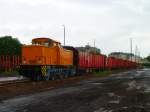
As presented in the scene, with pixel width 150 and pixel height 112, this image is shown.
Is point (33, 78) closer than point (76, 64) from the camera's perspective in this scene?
Yes

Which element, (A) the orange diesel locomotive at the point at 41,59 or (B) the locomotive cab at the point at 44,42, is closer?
(A) the orange diesel locomotive at the point at 41,59

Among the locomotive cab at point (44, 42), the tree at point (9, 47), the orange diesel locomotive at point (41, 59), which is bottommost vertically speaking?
the orange diesel locomotive at point (41, 59)

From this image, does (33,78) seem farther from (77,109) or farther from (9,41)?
(9,41)

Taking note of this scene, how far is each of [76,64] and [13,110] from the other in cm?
2461

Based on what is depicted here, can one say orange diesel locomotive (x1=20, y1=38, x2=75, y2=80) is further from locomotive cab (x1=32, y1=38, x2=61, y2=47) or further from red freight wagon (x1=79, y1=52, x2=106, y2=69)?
red freight wagon (x1=79, y1=52, x2=106, y2=69)

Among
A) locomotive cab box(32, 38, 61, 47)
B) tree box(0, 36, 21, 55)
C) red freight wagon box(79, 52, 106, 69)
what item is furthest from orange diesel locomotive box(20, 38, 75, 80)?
tree box(0, 36, 21, 55)

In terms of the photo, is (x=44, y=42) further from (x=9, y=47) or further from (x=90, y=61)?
(x=9, y=47)

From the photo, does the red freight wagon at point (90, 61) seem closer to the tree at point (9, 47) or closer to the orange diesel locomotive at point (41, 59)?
the orange diesel locomotive at point (41, 59)

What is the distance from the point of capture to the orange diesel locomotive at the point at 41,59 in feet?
83.6

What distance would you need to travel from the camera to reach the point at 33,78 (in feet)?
87.1

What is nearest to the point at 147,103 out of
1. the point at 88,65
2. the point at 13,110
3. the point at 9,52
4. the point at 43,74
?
the point at 13,110

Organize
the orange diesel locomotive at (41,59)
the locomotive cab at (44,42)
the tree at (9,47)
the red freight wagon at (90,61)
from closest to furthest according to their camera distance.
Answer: the orange diesel locomotive at (41,59)
the locomotive cab at (44,42)
the red freight wagon at (90,61)
the tree at (9,47)

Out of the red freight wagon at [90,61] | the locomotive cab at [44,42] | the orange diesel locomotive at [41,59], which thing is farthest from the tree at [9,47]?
the locomotive cab at [44,42]

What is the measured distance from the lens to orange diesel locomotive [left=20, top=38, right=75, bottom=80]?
25484mm
